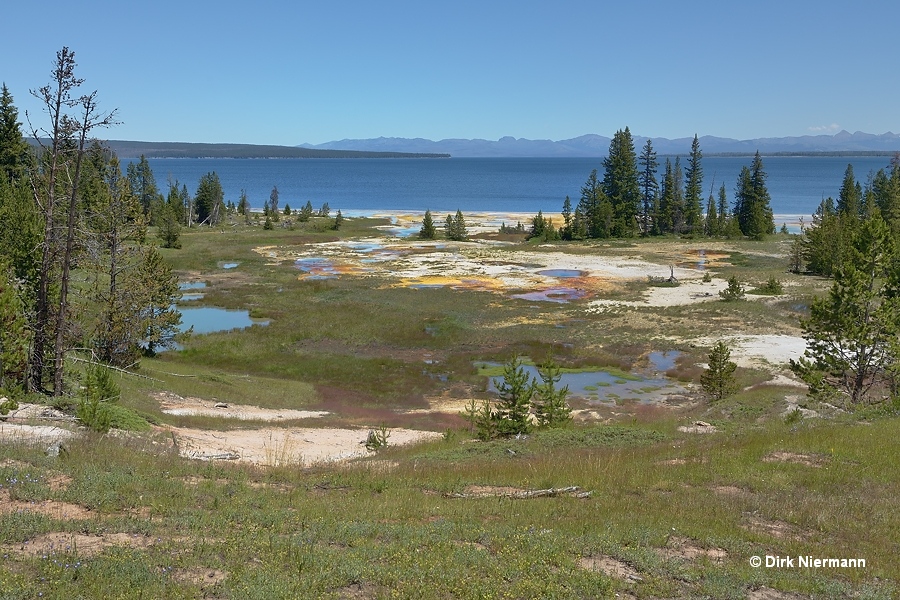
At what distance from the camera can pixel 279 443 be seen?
65.5 ft

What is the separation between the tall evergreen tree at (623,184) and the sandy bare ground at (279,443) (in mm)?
88557

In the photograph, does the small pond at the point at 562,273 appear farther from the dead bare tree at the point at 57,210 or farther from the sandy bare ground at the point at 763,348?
the dead bare tree at the point at 57,210

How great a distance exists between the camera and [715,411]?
23500 mm

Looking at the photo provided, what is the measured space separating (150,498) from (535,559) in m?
6.08

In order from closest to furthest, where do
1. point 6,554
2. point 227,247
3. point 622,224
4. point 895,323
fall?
point 6,554, point 895,323, point 227,247, point 622,224

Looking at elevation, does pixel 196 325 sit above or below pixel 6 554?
below

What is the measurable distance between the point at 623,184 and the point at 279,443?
97.9 meters

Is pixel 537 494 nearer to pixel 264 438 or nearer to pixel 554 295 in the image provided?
pixel 264 438

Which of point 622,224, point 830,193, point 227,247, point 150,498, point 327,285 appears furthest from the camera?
point 830,193

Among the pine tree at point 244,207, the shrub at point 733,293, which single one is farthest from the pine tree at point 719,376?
the pine tree at point 244,207

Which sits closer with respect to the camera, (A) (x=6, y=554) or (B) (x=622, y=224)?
(A) (x=6, y=554)

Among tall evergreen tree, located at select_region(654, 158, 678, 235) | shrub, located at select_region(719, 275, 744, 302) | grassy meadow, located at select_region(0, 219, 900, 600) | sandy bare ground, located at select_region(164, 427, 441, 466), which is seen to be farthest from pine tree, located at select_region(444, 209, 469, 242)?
sandy bare ground, located at select_region(164, 427, 441, 466)

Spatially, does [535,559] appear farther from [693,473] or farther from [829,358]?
[829,358]

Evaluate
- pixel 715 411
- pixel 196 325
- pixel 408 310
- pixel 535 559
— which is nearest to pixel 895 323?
pixel 715 411
